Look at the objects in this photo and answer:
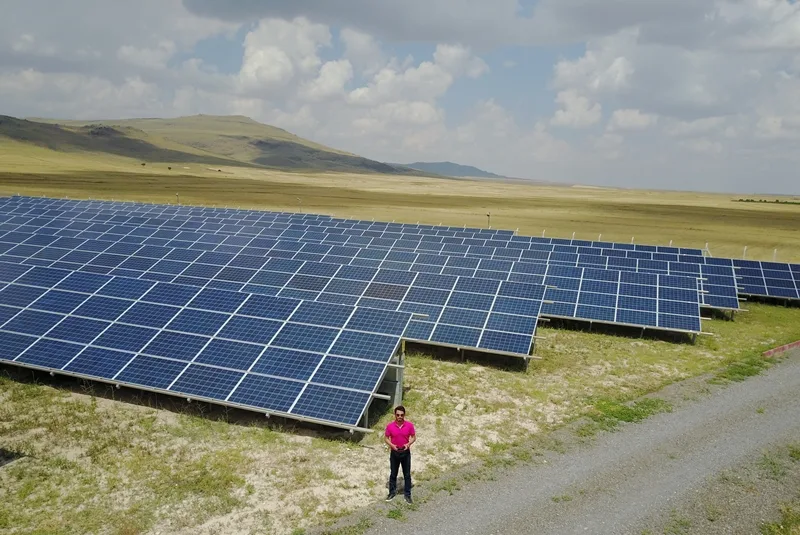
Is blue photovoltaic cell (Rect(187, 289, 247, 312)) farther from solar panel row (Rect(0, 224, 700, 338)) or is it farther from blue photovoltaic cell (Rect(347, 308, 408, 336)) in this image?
blue photovoltaic cell (Rect(347, 308, 408, 336))

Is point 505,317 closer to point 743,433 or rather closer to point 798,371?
point 743,433

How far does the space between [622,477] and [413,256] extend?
18362mm

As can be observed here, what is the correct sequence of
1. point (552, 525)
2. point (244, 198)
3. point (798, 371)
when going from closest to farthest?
1. point (552, 525)
2. point (798, 371)
3. point (244, 198)

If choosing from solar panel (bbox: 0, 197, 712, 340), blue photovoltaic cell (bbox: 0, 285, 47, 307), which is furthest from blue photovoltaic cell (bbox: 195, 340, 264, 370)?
blue photovoltaic cell (bbox: 0, 285, 47, 307)

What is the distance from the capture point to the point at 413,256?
28.9m

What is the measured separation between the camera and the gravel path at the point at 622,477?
33.3ft

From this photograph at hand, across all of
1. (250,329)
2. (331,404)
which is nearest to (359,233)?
(250,329)

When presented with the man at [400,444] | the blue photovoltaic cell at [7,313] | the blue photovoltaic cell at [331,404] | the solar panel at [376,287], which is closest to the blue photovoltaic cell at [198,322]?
the solar panel at [376,287]

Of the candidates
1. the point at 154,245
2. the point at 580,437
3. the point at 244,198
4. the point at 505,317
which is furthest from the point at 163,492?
the point at 244,198

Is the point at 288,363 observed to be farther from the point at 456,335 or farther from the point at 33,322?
the point at 33,322

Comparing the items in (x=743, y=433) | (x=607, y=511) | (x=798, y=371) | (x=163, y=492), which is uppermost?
(x=798, y=371)

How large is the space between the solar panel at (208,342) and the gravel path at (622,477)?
3681 millimetres

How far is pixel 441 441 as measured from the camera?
44.1ft

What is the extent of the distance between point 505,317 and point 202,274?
14.4 meters
